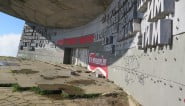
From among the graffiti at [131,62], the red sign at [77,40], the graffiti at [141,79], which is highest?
the red sign at [77,40]

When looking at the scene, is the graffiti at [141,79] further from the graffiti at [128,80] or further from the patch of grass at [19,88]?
the patch of grass at [19,88]

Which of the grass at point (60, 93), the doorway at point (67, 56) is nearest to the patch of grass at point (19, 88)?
the grass at point (60, 93)

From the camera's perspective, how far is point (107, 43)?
19.4 meters

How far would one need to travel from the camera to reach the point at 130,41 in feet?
38.8

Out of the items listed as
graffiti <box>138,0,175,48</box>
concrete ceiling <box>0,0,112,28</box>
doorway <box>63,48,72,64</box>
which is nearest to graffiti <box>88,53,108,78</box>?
concrete ceiling <box>0,0,112,28</box>

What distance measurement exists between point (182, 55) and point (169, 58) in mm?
794

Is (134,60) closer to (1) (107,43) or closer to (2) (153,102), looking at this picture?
(2) (153,102)

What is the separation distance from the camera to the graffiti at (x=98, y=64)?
1983 centimetres

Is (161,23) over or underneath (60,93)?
over

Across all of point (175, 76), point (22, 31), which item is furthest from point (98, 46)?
point (22, 31)

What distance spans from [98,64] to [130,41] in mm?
10713

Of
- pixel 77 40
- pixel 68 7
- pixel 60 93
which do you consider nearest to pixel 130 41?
pixel 60 93

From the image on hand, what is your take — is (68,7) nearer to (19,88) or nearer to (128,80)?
(19,88)

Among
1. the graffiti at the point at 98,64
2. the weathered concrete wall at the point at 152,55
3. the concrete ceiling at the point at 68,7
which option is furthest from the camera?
the concrete ceiling at the point at 68,7
